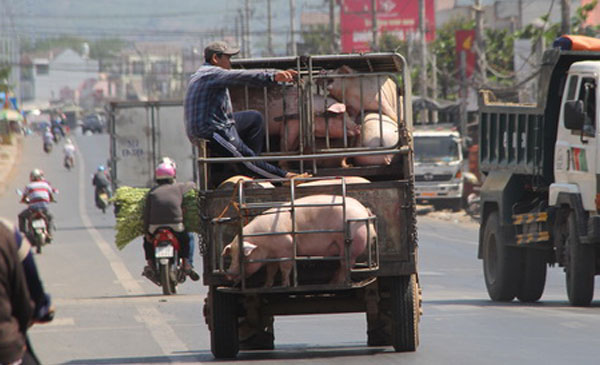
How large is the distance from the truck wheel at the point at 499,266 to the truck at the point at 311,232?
6.12 meters

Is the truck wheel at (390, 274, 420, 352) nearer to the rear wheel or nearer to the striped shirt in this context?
the rear wheel

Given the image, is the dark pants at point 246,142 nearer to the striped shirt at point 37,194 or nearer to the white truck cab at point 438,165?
the striped shirt at point 37,194

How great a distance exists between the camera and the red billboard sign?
5397 centimetres

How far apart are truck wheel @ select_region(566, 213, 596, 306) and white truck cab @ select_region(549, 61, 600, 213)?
41cm

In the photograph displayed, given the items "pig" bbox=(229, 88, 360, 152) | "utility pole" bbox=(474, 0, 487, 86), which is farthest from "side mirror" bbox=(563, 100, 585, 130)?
"utility pole" bbox=(474, 0, 487, 86)

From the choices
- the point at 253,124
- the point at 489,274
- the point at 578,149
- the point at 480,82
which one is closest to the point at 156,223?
the point at 489,274

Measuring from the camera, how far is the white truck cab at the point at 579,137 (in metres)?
15.6

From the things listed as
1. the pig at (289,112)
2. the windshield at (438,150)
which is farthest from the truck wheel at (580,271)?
the windshield at (438,150)

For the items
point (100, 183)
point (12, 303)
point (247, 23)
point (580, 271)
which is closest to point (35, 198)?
point (580, 271)

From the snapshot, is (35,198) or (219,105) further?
(35,198)

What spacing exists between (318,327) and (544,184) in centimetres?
411

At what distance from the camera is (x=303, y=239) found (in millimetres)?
10219

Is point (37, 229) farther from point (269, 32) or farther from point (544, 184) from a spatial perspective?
point (269, 32)

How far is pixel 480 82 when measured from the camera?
4925 cm
